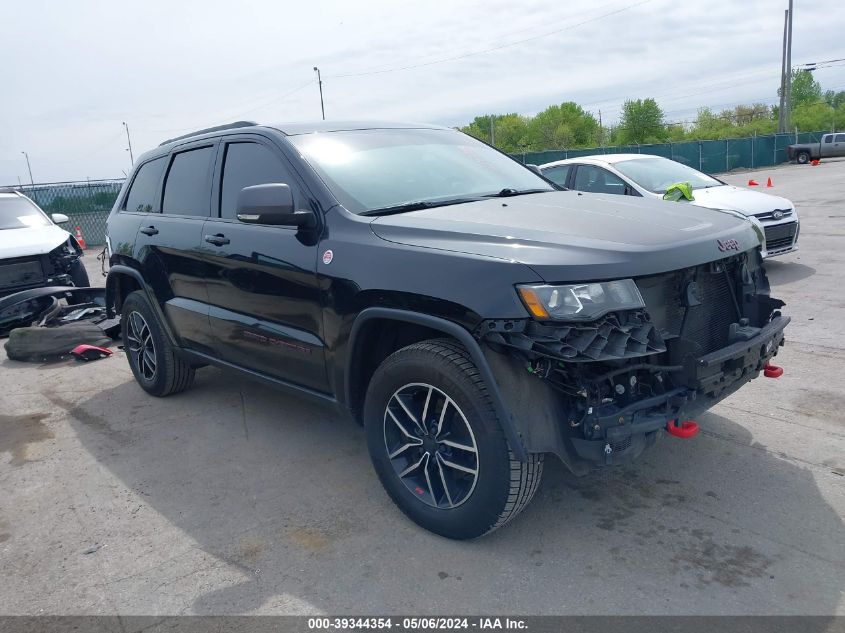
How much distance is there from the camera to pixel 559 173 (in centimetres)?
970

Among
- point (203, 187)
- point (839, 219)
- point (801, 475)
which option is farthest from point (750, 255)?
point (839, 219)

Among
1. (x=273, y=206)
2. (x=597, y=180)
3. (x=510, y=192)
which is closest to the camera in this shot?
(x=273, y=206)

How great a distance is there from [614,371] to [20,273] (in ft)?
27.7

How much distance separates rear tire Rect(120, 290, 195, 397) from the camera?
5418mm

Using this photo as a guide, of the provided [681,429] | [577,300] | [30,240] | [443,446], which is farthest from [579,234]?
[30,240]

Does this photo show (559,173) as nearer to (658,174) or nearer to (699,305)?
(658,174)

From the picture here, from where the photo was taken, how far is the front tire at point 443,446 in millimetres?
3000

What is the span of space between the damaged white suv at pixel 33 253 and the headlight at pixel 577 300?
815 cm

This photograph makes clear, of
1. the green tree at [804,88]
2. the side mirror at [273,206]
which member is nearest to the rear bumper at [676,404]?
the side mirror at [273,206]

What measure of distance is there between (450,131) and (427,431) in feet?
7.84

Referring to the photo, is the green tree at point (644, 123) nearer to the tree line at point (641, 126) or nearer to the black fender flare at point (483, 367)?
the tree line at point (641, 126)

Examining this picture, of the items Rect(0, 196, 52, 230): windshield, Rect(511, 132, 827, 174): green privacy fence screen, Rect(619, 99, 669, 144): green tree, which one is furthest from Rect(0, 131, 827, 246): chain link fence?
Rect(619, 99, 669, 144): green tree

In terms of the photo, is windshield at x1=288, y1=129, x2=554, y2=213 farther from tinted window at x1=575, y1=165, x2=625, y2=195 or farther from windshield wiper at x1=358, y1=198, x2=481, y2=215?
tinted window at x1=575, y1=165, x2=625, y2=195

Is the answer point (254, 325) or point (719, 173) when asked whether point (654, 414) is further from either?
point (719, 173)
